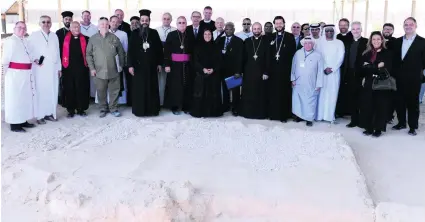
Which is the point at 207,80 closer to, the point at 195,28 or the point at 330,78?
the point at 195,28

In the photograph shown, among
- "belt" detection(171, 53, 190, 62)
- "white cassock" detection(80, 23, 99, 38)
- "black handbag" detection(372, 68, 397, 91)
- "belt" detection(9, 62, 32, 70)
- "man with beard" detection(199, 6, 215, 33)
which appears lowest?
"black handbag" detection(372, 68, 397, 91)

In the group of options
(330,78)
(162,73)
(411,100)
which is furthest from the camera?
(162,73)

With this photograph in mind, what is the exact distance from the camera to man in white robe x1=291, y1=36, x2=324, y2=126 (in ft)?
20.7

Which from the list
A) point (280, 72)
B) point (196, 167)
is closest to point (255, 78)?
point (280, 72)

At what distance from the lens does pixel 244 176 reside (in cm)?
415

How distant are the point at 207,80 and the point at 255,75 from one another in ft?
2.41

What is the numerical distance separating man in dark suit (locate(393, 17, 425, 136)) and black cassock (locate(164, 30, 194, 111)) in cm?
300

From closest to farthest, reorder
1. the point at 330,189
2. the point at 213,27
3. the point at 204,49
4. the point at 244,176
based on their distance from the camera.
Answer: the point at 330,189, the point at 244,176, the point at 204,49, the point at 213,27

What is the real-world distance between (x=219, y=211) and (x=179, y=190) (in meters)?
0.38

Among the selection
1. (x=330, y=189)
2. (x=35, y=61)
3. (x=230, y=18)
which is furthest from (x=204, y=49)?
(x=230, y=18)

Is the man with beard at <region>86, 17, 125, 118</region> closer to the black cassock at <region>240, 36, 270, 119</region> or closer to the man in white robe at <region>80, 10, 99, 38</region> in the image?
the man in white robe at <region>80, 10, 99, 38</region>

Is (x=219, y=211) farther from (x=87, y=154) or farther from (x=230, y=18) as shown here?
(x=230, y=18)

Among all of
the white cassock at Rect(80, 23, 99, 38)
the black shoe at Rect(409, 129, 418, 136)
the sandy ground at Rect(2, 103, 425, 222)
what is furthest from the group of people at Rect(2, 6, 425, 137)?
the sandy ground at Rect(2, 103, 425, 222)

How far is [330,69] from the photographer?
6.37 metres
